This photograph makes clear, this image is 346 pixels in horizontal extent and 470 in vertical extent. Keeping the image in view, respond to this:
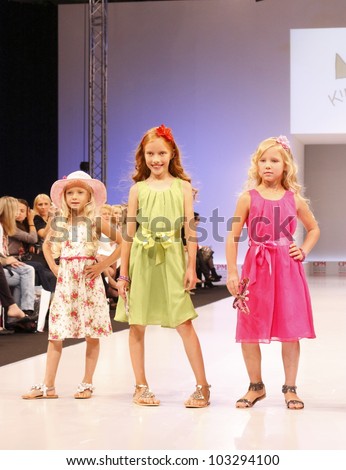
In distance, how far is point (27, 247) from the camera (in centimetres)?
630

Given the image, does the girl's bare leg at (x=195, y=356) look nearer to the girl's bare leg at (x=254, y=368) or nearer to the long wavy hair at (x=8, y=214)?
the girl's bare leg at (x=254, y=368)

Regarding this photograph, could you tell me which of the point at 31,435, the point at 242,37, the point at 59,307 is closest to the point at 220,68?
the point at 242,37

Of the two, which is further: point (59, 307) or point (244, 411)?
point (59, 307)

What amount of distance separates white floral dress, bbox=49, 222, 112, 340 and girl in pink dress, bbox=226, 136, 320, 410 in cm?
64

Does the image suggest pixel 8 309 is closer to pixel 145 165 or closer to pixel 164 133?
pixel 145 165

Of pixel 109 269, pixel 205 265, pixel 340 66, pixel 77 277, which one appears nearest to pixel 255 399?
pixel 77 277

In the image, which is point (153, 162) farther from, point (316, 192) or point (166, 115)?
point (316, 192)

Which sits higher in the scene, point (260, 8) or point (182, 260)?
point (260, 8)

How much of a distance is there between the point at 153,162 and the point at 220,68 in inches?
375

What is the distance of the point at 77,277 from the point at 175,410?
76 centimetres

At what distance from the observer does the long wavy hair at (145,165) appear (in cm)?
322

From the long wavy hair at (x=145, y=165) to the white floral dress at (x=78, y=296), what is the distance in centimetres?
37

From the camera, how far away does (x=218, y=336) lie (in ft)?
17.6

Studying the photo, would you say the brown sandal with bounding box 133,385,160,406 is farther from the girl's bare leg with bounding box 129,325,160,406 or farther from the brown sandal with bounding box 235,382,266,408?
A: the brown sandal with bounding box 235,382,266,408
